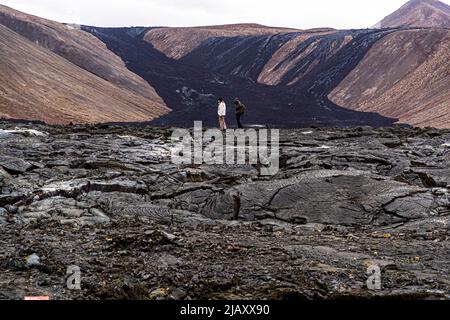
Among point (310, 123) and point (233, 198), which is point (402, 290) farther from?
point (310, 123)

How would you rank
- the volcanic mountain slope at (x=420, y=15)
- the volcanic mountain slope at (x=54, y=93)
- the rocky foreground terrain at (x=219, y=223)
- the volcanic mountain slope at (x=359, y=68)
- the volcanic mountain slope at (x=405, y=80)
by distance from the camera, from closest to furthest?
the rocky foreground terrain at (x=219, y=223), the volcanic mountain slope at (x=54, y=93), the volcanic mountain slope at (x=405, y=80), the volcanic mountain slope at (x=359, y=68), the volcanic mountain slope at (x=420, y=15)

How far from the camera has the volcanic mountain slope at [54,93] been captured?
29.8 meters

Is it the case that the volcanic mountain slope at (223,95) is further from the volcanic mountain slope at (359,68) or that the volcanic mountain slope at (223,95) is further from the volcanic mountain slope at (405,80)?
the volcanic mountain slope at (405,80)

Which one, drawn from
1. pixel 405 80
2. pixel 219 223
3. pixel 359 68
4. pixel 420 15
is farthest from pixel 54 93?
pixel 420 15

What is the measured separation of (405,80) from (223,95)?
54.8ft

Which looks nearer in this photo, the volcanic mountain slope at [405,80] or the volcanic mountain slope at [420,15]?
the volcanic mountain slope at [405,80]

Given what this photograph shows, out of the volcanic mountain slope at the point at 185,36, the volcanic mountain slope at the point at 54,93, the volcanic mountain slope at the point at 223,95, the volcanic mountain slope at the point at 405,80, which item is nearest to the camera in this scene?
the volcanic mountain slope at the point at 54,93

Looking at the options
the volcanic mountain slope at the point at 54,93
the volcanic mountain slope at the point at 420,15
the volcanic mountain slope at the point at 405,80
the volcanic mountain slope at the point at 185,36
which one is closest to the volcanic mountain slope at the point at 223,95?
the volcanic mountain slope at the point at 405,80

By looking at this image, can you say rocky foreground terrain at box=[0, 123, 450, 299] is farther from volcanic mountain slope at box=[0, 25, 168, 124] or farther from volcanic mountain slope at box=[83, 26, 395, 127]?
volcanic mountain slope at box=[83, 26, 395, 127]

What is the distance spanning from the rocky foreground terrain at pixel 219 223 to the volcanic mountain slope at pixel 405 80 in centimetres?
2151

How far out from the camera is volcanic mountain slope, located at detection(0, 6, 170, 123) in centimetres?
3030

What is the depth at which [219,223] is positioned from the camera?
9609mm

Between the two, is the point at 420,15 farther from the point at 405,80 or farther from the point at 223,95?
the point at 223,95

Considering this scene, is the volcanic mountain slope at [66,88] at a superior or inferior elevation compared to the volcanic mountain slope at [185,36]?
inferior
